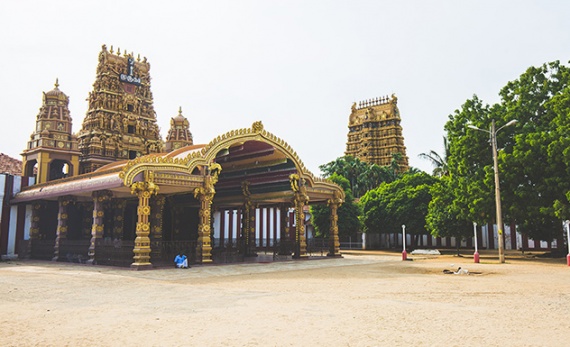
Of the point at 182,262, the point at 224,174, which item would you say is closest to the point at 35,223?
the point at 224,174

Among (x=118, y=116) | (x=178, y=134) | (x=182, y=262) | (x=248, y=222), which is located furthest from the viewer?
(x=178, y=134)

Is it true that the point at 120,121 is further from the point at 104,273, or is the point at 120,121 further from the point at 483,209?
the point at 483,209

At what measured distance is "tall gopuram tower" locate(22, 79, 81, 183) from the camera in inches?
1216

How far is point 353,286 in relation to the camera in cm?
1270

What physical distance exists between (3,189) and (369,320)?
2692 centimetres

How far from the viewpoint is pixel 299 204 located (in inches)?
973

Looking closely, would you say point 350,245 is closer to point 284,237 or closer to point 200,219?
point 284,237

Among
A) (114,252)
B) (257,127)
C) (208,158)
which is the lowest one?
(114,252)

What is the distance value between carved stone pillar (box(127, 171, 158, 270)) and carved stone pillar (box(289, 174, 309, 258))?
26.8 feet

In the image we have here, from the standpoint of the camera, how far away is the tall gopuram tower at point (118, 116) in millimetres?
34281

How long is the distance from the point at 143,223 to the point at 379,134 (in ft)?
203

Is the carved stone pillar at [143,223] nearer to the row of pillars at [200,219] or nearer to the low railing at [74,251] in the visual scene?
the row of pillars at [200,219]

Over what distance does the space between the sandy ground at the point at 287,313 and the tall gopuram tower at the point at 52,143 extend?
19.2m

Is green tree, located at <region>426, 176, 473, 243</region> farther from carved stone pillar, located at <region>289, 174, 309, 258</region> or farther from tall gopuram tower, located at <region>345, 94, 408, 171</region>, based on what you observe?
tall gopuram tower, located at <region>345, 94, 408, 171</region>
